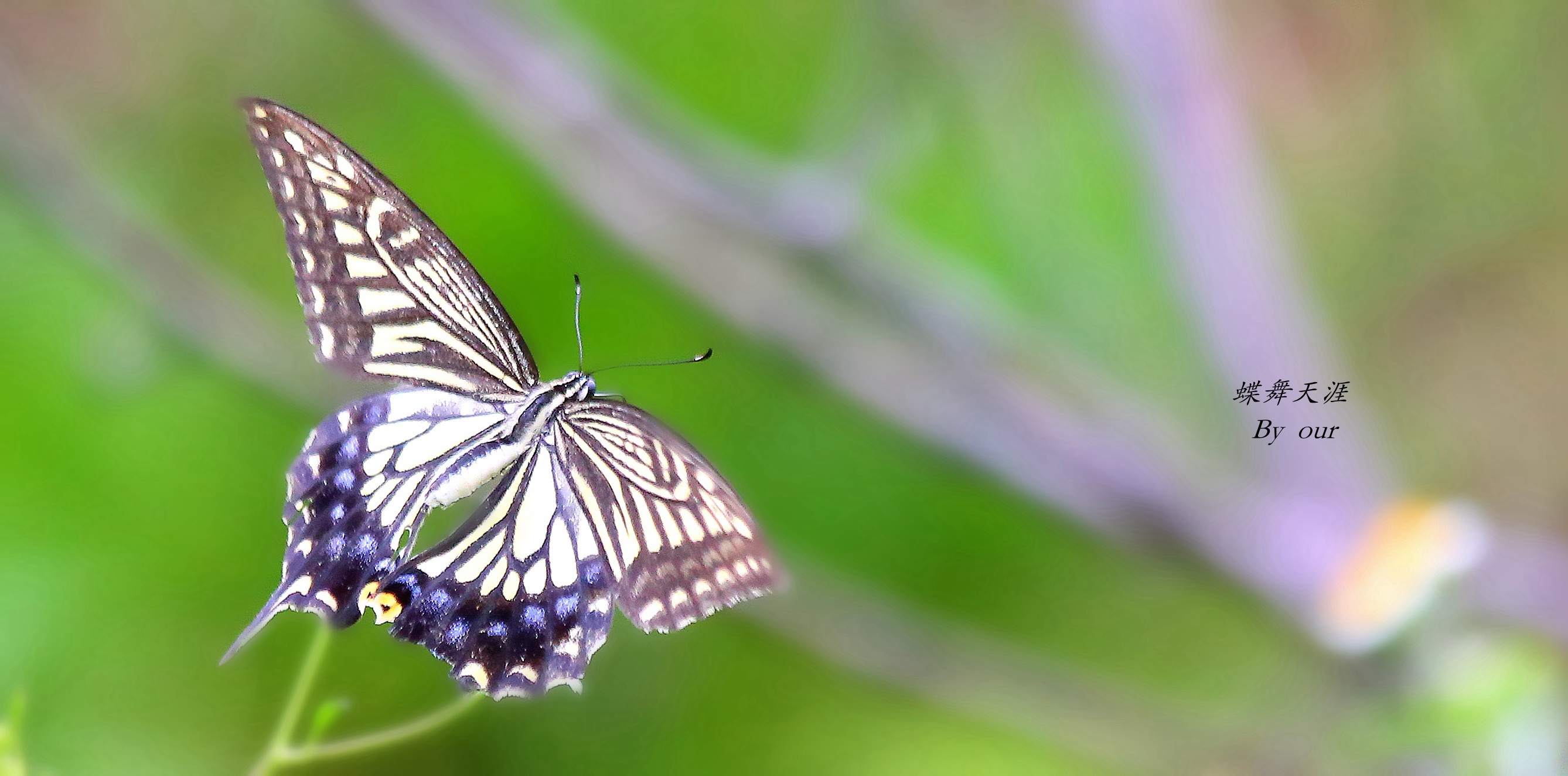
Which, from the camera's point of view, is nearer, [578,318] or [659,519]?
[659,519]

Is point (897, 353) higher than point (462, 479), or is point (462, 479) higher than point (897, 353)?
point (897, 353)

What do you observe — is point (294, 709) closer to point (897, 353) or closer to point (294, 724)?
point (294, 724)

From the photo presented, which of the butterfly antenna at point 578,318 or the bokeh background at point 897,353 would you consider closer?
the butterfly antenna at point 578,318

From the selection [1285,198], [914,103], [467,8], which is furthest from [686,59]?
[1285,198]

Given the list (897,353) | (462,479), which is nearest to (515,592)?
(462,479)

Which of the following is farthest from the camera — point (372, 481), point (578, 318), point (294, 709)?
point (578, 318)

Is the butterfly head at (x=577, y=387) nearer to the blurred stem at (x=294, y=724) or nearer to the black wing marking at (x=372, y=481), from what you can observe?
the black wing marking at (x=372, y=481)

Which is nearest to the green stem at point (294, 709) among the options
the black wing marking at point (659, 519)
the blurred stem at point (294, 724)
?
the blurred stem at point (294, 724)

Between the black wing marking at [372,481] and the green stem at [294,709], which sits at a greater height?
the black wing marking at [372,481]
